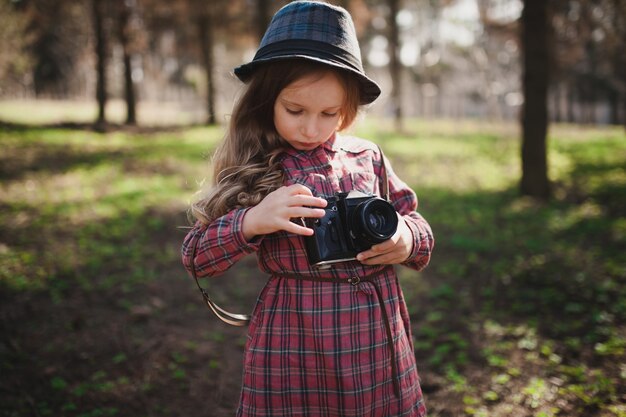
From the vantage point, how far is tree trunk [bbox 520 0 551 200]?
6.69m

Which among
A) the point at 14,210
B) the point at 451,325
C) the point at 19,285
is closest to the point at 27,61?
the point at 14,210

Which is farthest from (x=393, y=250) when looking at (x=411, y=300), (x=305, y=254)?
(x=411, y=300)

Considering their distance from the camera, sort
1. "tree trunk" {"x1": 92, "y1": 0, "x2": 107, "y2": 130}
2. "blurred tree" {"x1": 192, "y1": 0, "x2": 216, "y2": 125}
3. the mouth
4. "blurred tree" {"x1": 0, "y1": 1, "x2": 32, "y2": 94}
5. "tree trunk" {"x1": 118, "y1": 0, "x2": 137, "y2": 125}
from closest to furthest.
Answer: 1. the mouth
2. "blurred tree" {"x1": 0, "y1": 1, "x2": 32, "y2": 94}
3. "tree trunk" {"x1": 92, "y1": 0, "x2": 107, "y2": 130}
4. "tree trunk" {"x1": 118, "y1": 0, "x2": 137, "y2": 125}
5. "blurred tree" {"x1": 192, "y1": 0, "x2": 216, "y2": 125}

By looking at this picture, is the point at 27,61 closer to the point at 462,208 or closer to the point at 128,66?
the point at 128,66

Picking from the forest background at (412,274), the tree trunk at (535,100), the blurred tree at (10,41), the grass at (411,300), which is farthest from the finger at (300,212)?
the blurred tree at (10,41)

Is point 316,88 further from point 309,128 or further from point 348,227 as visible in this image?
point 348,227

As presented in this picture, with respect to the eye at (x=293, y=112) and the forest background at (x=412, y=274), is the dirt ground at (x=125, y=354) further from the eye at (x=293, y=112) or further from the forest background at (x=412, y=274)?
the eye at (x=293, y=112)

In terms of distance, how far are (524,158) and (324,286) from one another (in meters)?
6.52

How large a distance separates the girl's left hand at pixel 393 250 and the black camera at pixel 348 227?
24 millimetres

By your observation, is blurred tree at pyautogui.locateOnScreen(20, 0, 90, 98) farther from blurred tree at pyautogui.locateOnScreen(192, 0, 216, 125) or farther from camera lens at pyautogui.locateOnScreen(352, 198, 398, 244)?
camera lens at pyautogui.locateOnScreen(352, 198, 398, 244)

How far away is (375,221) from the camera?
141 cm

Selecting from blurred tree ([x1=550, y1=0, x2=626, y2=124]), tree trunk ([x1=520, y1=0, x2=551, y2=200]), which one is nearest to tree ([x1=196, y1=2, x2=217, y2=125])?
blurred tree ([x1=550, y1=0, x2=626, y2=124])

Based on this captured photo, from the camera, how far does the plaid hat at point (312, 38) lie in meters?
1.43

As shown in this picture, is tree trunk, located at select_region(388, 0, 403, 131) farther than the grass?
Yes
